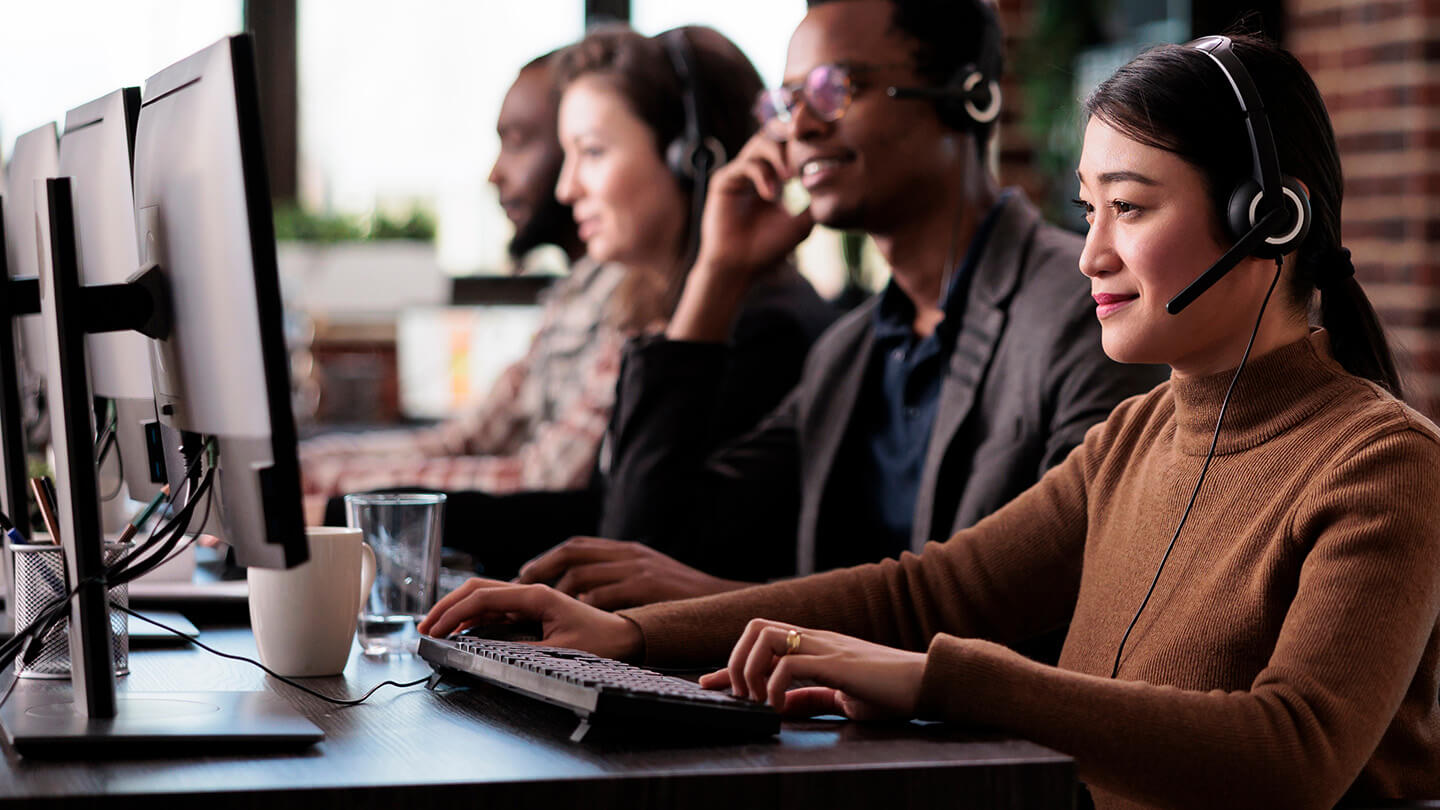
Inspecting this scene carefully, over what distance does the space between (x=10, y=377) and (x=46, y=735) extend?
35cm

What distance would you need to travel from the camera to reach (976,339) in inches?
70.0

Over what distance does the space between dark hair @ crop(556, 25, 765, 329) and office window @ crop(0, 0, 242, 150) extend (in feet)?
7.15

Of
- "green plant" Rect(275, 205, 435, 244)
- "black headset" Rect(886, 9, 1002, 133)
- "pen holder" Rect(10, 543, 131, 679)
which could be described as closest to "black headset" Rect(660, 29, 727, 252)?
"black headset" Rect(886, 9, 1002, 133)

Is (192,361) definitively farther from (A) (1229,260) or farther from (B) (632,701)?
(A) (1229,260)

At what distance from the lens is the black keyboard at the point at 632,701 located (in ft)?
2.87

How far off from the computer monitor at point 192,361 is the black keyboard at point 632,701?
0.45 feet

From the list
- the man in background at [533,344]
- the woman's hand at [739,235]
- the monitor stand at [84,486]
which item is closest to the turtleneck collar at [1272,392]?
the monitor stand at [84,486]

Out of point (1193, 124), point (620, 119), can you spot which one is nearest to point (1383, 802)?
point (1193, 124)

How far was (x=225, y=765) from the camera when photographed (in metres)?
0.83

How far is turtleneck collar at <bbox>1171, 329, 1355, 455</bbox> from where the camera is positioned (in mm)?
1094

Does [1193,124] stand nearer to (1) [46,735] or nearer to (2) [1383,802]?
(2) [1383,802]

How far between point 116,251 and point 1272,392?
84cm

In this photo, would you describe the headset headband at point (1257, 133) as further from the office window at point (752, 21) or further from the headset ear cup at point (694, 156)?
the office window at point (752, 21)

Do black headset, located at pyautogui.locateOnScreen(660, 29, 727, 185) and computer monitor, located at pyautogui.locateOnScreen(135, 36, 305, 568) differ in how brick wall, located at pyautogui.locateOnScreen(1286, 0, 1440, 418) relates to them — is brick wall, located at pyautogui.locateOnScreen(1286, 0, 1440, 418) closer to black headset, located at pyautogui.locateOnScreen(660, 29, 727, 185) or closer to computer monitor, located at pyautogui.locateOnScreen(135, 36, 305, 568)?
black headset, located at pyautogui.locateOnScreen(660, 29, 727, 185)
